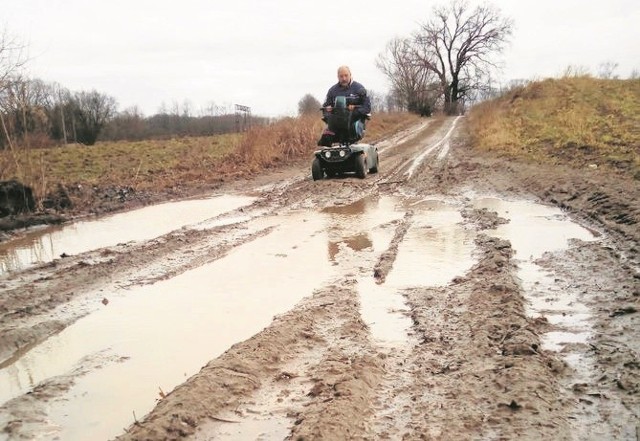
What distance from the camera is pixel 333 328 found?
333 centimetres

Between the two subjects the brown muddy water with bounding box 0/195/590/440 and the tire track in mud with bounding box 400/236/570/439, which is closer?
the tire track in mud with bounding box 400/236/570/439

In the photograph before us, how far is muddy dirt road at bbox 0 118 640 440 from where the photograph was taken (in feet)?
7.58

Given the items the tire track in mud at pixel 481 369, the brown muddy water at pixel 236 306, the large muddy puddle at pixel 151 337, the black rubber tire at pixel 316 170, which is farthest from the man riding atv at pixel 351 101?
the tire track in mud at pixel 481 369

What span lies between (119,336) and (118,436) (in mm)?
1226

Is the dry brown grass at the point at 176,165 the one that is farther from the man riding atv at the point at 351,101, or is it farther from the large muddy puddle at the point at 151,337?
the large muddy puddle at the point at 151,337

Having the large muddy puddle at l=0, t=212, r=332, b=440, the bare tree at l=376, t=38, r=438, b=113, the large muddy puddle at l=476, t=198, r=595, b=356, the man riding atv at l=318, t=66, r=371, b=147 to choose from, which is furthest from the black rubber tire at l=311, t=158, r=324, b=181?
the bare tree at l=376, t=38, r=438, b=113

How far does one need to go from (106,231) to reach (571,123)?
13283 mm

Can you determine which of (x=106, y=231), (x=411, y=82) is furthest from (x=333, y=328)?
(x=411, y=82)

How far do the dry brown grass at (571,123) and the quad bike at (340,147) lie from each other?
13.4 ft

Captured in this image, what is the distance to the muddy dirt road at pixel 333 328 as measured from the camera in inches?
91.0

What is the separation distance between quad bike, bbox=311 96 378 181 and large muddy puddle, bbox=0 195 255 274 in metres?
1.86

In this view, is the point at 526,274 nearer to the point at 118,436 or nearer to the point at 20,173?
the point at 118,436

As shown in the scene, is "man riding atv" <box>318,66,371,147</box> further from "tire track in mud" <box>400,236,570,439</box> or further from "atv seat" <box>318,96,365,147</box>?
"tire track in mud" <box>400,236,570,439</box>

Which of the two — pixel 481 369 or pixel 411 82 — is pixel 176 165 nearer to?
pixel 481 369
